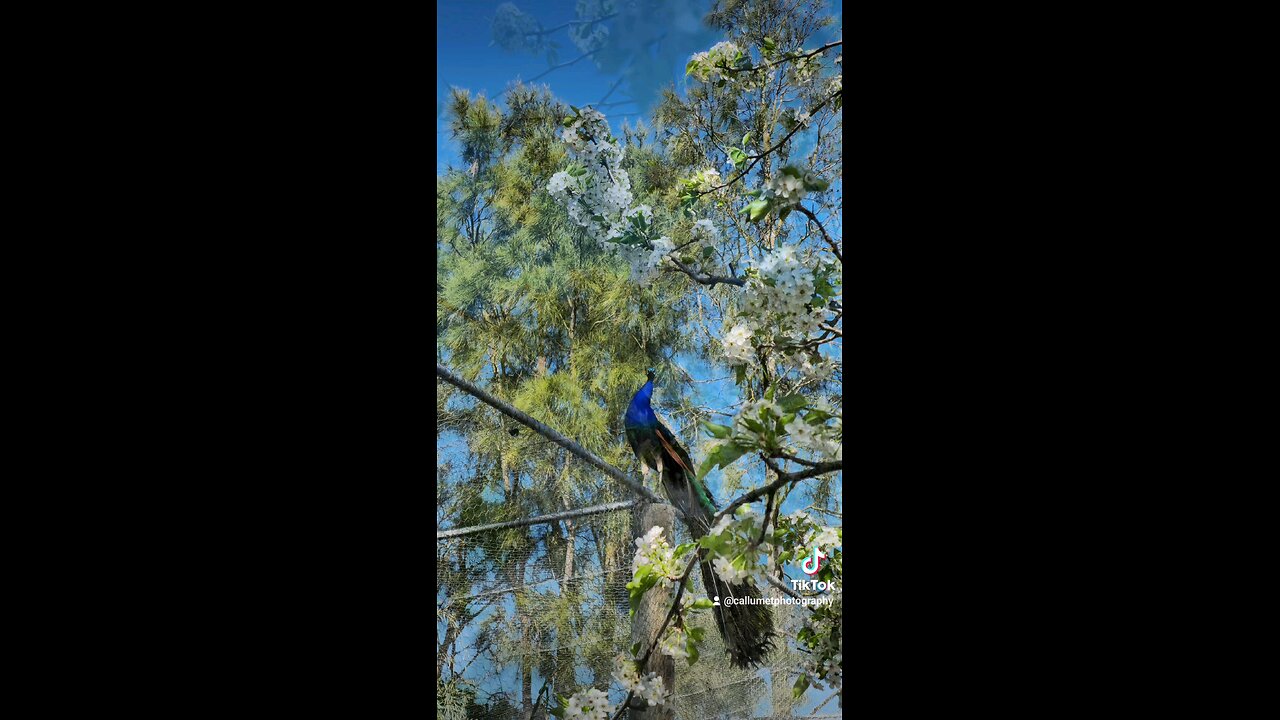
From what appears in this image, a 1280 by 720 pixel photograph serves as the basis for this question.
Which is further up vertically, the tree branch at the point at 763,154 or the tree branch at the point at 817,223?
the tree branch at the point at 763,154

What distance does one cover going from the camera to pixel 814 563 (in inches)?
77.5

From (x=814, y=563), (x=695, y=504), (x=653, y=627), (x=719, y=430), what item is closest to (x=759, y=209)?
(x=719, y=430)

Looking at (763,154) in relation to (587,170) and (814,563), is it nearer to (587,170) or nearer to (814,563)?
(587,170)

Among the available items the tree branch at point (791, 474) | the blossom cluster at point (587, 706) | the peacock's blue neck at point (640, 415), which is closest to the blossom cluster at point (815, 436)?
the tree branch at point (791, 474)

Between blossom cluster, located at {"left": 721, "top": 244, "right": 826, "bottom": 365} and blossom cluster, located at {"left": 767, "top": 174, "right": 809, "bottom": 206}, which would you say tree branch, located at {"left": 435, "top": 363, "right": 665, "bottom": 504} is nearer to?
blossom cluster, located at {"left": 721, "top": 244, "right": 826, "bottom": 365}

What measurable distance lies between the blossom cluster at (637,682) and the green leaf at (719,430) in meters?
0.51

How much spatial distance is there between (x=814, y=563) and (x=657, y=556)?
0.34 m

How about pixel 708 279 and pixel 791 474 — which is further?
pixel 708 279

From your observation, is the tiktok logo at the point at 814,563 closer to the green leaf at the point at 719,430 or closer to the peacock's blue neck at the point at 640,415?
the green leaf at the point at 719,430

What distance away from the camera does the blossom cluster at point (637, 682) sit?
195cm
